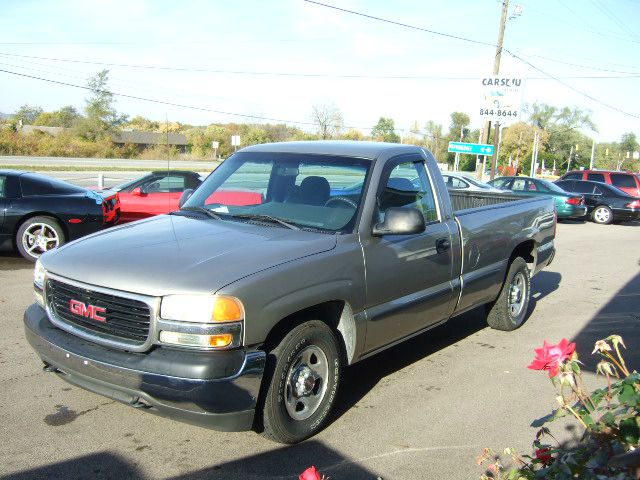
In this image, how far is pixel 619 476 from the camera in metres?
1.70

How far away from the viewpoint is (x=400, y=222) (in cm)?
416

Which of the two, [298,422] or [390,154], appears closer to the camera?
[298,422]

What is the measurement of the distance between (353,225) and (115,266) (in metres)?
1.62

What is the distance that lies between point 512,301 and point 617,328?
4.64 ft

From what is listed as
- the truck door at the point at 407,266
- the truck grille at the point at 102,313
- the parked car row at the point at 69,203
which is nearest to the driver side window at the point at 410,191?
the truck door at the point at 407,266

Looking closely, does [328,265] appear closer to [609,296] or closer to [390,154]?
[390,154]

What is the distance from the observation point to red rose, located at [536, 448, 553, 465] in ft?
7.04

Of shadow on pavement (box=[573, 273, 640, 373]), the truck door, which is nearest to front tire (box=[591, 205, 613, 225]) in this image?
shadow on pavement (box=[573, 273, 640, 373])

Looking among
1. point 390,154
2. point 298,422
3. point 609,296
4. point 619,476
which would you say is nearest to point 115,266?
point 298,422

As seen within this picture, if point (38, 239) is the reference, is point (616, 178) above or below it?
above

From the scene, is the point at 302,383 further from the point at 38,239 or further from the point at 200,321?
the point at 38,239

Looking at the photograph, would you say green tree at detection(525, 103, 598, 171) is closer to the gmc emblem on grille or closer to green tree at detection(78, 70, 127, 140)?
green tree at detection(78, 70, 127, 140)

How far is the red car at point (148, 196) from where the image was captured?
12.4 metres

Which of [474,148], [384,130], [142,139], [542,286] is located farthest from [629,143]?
[542,286]
